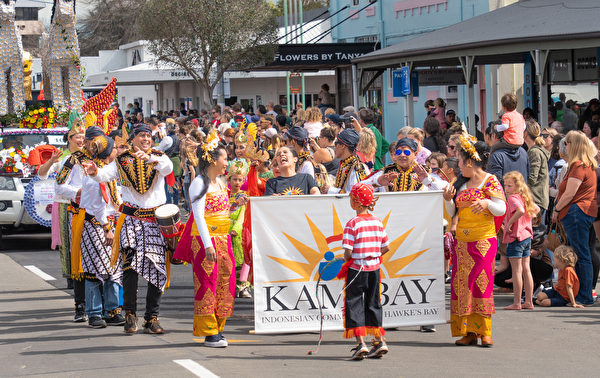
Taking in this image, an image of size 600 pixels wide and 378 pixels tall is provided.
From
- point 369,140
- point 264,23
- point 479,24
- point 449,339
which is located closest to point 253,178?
point 369,140

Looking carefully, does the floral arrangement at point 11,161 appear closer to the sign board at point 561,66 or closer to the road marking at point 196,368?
the road marking at point 196,368

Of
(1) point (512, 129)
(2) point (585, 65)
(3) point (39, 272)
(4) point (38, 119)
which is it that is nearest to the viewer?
(1) point (512, 129)

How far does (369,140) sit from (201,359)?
3780 mm

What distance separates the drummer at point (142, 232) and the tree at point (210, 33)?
24.3 meters

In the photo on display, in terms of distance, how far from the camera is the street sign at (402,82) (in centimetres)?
2088

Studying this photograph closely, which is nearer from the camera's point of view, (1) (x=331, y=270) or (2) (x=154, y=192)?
(1) (x=331, y=270)

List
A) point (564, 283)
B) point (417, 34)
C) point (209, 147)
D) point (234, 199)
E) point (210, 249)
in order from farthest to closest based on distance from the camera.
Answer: point (417, 34) < point (234, 199) < point (564, 283) < point (209, 147) < point (210, 249)

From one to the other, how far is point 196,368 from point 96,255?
247cm

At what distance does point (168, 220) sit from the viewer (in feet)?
29.1

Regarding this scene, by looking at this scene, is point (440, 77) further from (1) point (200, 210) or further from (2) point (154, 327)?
(1) point (200, 210)

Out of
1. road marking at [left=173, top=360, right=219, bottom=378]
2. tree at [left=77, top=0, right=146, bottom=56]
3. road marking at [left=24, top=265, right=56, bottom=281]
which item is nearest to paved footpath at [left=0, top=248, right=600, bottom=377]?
road marking at [left=173, top=360, right=219, bottom=378]

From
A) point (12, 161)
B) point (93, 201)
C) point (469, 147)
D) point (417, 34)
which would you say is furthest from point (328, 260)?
point (417, 34)

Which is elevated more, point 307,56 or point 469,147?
point 307,56

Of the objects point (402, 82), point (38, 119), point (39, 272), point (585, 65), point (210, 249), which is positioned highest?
point (585, 65)
